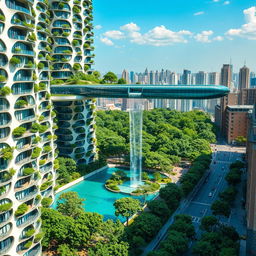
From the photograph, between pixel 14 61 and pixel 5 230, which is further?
pixel 5 230

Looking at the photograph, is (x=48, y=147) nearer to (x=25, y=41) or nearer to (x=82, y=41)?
(x=25, y=41)

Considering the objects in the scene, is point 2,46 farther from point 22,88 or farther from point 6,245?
point 6,245

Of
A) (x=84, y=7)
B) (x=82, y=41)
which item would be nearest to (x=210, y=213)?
(x=82, y=41)

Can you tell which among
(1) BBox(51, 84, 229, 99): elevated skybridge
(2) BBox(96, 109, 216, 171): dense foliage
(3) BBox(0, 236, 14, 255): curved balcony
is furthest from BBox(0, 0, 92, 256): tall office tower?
(2) BBox(96, 109, 216, 171): dense foliage

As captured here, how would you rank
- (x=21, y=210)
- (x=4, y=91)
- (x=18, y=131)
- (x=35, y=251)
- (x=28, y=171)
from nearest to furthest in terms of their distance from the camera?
1. (x=4, y=91)
2. (x=18, y=131)
3. (x=21, y=210)
4. (x=28, y=171)
5. (x=35, y=251)

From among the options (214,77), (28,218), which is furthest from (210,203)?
(214,77)

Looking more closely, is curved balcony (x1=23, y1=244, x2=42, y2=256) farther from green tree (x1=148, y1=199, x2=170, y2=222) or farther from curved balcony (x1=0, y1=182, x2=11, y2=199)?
green tree (x1=148, y1=199, x2=170, y2=222)

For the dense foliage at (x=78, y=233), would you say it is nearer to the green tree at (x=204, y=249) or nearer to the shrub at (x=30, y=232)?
the shrub at (x=30, y=232)
